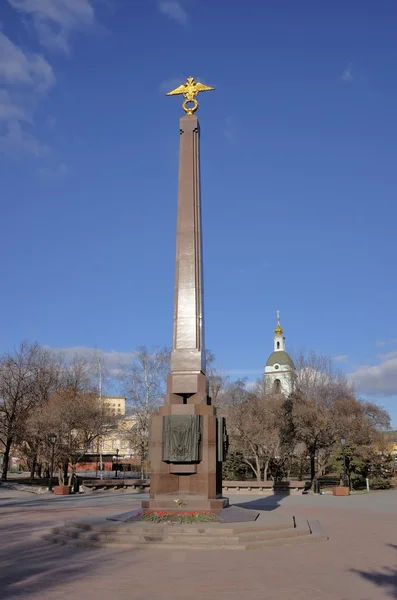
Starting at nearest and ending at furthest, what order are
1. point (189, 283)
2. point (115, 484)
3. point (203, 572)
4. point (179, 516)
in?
1. point (203, 572)
2. point (179, 516)
3. point (189, 283)
4. point (115, 484)

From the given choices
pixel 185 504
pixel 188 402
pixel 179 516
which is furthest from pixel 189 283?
pixel 179 516

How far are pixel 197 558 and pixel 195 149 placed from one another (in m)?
12.0

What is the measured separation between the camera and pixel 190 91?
714 inches

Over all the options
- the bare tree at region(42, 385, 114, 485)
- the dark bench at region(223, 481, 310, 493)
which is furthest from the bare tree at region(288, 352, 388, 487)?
the bare tree at region(42, 385, 114, 485)

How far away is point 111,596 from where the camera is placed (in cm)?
727

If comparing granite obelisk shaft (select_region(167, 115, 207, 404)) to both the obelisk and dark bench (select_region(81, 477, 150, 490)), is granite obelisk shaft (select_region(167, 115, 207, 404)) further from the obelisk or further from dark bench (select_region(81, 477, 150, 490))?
dark bench (select_region(81, 477, 150, 490))

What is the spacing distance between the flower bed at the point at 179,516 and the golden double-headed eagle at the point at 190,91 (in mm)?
12108

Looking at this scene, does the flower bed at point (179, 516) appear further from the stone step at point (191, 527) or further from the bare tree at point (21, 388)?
the bare tree at point (21, 388)

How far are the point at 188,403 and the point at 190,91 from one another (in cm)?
1005

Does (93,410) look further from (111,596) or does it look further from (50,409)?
(111,596)

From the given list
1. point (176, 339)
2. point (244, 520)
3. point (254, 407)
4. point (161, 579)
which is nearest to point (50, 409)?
point (254, 407)

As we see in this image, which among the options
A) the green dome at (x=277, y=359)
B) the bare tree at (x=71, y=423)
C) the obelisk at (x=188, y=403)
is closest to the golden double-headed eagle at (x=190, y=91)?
the obelisk at (x=188, y=403)

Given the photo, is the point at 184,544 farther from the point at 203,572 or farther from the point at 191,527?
the point at 203,572

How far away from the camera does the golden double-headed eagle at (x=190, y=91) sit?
711 inches
